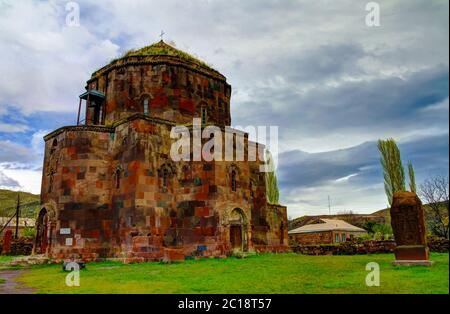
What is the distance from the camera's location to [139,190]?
55.6 ft

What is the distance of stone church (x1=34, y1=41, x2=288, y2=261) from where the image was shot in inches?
672

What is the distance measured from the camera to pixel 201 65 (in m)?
22.4

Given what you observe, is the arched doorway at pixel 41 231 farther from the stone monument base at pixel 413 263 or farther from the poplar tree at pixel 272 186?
the poplar tree at pixel 272 186

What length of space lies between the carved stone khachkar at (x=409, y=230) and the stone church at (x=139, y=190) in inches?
318

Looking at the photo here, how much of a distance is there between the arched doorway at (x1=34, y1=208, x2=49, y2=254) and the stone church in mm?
49

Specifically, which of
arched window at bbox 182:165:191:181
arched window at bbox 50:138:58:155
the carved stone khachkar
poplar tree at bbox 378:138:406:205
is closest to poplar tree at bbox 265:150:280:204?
poplar tree at bbox 378:138:406:205

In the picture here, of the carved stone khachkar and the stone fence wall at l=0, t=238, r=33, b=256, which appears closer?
the carved stone khachkar

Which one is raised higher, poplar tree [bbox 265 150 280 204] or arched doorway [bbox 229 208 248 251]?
poplar tree [bbox 265 150 280 204]

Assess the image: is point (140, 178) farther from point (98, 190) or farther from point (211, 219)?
point (211, 219)

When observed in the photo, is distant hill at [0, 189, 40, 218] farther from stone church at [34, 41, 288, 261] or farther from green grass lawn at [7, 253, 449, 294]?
green grass lawn at [7, 253, 449, 294]

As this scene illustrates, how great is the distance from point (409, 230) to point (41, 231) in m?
16.8

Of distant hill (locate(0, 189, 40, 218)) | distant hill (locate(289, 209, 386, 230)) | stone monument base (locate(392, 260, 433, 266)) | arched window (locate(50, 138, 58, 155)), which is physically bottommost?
stone monument base (locate(392, 260, 433, 266))
